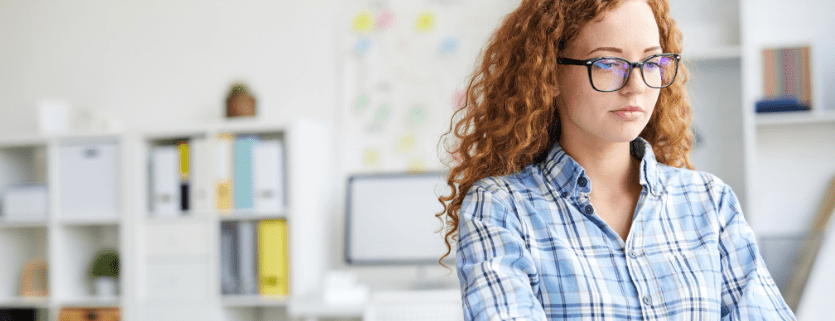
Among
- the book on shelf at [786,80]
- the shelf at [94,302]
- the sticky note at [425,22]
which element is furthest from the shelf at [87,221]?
the book on shelf at [786,80]

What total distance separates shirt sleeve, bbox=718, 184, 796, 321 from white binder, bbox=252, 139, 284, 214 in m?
2.10

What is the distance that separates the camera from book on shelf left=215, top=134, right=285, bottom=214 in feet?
8.96

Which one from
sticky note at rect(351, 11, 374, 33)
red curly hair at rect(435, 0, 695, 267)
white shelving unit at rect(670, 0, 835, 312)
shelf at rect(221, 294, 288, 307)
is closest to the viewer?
red curly hair at rect(435, 0, 695, 267)

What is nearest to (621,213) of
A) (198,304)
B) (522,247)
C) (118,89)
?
(522,247)

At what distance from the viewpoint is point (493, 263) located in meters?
0.80

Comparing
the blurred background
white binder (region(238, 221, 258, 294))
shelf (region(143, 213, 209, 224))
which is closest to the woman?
the blurred background

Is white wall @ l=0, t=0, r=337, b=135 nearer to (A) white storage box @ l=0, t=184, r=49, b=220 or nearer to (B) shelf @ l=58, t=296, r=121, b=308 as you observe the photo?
(A) white storage box @ l=0, t=184, r=49, b=220

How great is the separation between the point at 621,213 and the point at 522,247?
17 cm

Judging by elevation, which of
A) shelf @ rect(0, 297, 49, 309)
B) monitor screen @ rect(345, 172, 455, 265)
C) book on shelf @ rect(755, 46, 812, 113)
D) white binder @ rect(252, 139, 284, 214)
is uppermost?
book on shelf @ rect(755, 46, 812, 113)

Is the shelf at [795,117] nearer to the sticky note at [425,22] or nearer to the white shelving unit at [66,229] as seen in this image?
the sticky note at [425,22]

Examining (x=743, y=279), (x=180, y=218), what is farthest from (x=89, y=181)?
(x=743, y=279)

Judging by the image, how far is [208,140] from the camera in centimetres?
276

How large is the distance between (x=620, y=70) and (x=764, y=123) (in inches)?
79.2

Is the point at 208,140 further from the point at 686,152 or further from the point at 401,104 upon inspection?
A: the point at 686,152
